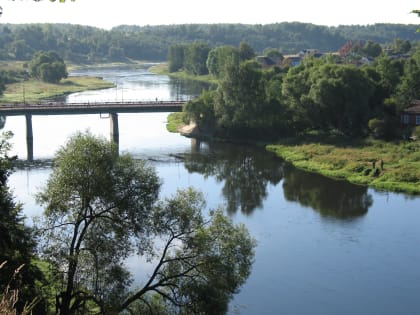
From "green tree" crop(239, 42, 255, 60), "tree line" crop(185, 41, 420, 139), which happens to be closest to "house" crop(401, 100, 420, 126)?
"tree line" crop(185, 41, 420, 139)

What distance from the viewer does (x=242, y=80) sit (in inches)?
3076

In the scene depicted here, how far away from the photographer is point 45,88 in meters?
141

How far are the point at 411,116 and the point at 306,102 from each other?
1144cm

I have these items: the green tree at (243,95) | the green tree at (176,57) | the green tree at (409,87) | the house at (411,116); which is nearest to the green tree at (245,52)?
the green tree at (176,57)

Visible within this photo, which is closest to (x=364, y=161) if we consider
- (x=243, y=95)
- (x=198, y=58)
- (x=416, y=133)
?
(x=416, y=133)

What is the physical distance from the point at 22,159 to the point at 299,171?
94.6 feet

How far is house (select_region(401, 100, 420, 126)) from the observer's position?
7319cm

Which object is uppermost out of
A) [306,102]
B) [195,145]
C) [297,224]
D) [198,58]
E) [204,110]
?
[198,58]

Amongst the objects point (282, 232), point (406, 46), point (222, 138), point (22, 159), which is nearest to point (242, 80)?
point (222, 138)

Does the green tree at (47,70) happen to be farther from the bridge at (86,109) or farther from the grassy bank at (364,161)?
the grassy bank at (364,161)

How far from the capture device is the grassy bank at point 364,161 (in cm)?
5656

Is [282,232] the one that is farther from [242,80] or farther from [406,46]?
[406,46]

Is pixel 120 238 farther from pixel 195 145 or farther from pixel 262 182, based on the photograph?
pixel 195 145

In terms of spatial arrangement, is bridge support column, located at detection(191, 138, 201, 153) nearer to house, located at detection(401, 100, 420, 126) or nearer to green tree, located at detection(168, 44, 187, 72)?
house, located at detection(401, 100, 420, 126)
